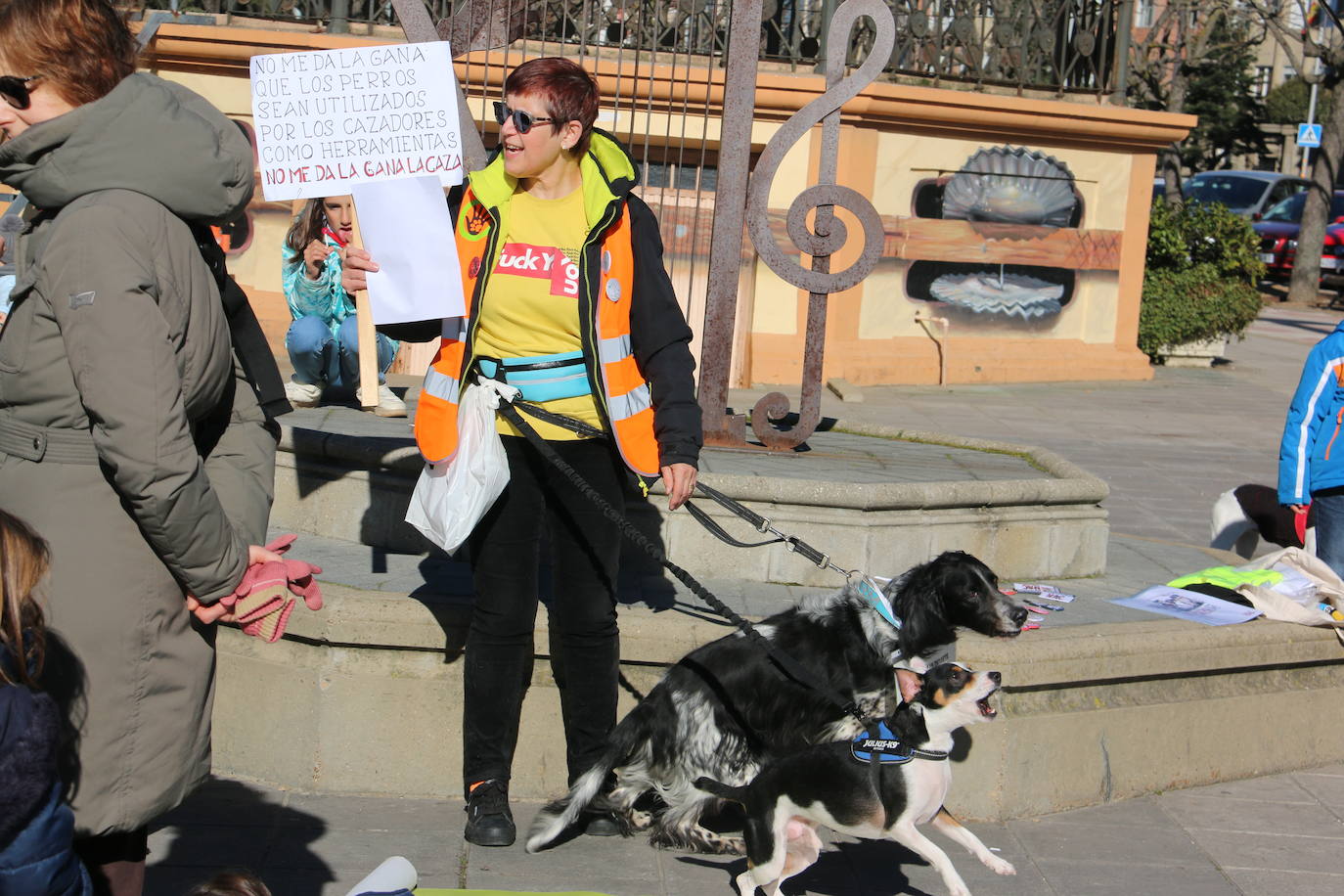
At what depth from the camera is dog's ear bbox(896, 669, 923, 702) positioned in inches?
151

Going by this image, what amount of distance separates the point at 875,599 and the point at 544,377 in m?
1.20

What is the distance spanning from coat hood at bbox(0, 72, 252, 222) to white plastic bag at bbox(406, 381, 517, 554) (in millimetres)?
1390

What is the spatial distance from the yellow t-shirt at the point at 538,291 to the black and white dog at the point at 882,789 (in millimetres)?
1153

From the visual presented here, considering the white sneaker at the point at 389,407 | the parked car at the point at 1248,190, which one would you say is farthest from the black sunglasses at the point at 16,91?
the parked car at the point at 1248,190

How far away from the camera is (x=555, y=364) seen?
4.06 meters

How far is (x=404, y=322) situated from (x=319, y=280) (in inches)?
131

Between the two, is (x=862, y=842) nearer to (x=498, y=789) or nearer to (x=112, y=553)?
(x=498, y=789)

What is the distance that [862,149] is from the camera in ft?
42.2

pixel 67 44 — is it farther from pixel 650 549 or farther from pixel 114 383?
pixel 650 549

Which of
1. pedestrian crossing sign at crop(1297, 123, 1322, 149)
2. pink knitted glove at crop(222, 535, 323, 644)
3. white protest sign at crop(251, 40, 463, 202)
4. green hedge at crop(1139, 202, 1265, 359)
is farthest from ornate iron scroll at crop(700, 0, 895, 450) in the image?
pedestrian crossing sign at crop(1297, 123, 1322, 149)

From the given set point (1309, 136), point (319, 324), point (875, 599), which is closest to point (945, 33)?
point (319, 324)

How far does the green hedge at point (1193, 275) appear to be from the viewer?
1576 centimetres

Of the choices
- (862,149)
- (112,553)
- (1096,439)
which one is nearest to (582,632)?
(112,553)

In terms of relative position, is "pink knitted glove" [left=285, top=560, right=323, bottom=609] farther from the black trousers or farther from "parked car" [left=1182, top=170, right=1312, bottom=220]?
"parked car" [left=1182, top=170, right=1312, bottom=220]
